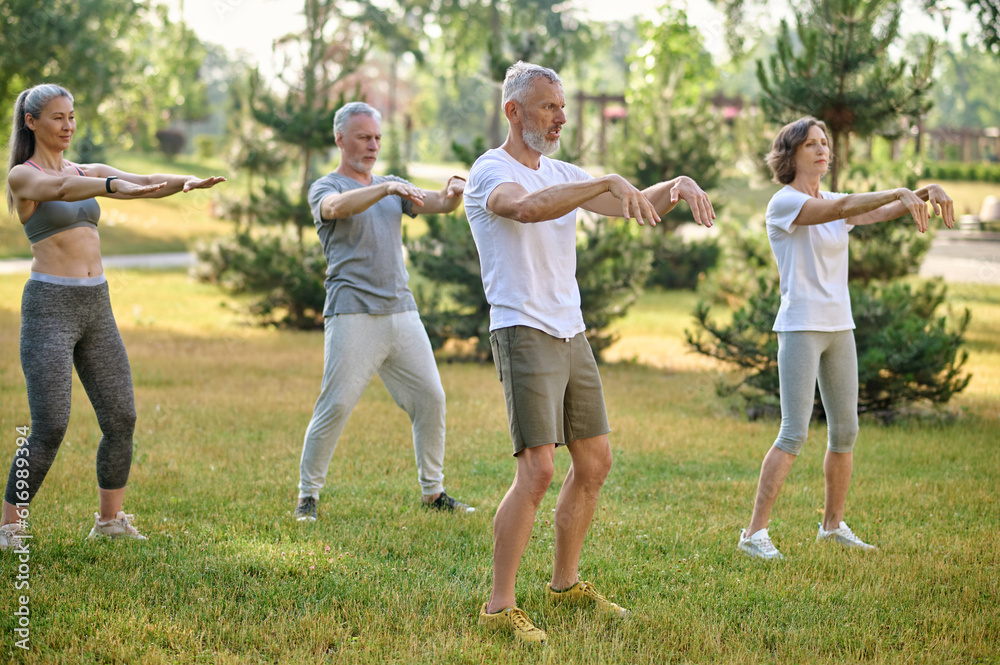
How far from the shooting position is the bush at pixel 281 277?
13.6 m

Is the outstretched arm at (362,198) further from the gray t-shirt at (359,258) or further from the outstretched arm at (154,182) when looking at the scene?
the outstretched arm at (154,182)

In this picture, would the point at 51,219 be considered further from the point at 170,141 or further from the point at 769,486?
the point at 170,141

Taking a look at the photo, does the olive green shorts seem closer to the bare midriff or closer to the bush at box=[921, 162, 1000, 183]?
the bare midriff

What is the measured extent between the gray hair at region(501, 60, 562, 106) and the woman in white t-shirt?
1.67 m

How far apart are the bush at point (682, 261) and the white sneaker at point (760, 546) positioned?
1442 cm

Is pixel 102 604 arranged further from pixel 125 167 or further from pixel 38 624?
pixel 125 167

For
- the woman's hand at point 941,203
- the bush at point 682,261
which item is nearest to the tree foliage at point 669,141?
the bush at point 682,261

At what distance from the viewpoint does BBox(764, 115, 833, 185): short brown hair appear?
4849mm

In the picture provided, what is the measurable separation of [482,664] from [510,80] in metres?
2.19

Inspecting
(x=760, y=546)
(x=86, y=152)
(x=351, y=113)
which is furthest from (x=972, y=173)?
(x=351, y=113)

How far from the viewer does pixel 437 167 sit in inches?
2111

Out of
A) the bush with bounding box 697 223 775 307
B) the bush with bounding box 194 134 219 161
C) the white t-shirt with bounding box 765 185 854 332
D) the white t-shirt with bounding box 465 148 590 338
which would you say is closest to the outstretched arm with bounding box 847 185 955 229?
the white t-shirt with bounding box 765 185 854 332

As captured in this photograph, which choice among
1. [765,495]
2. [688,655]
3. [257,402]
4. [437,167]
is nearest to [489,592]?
[688,655]

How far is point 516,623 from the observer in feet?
12.2
